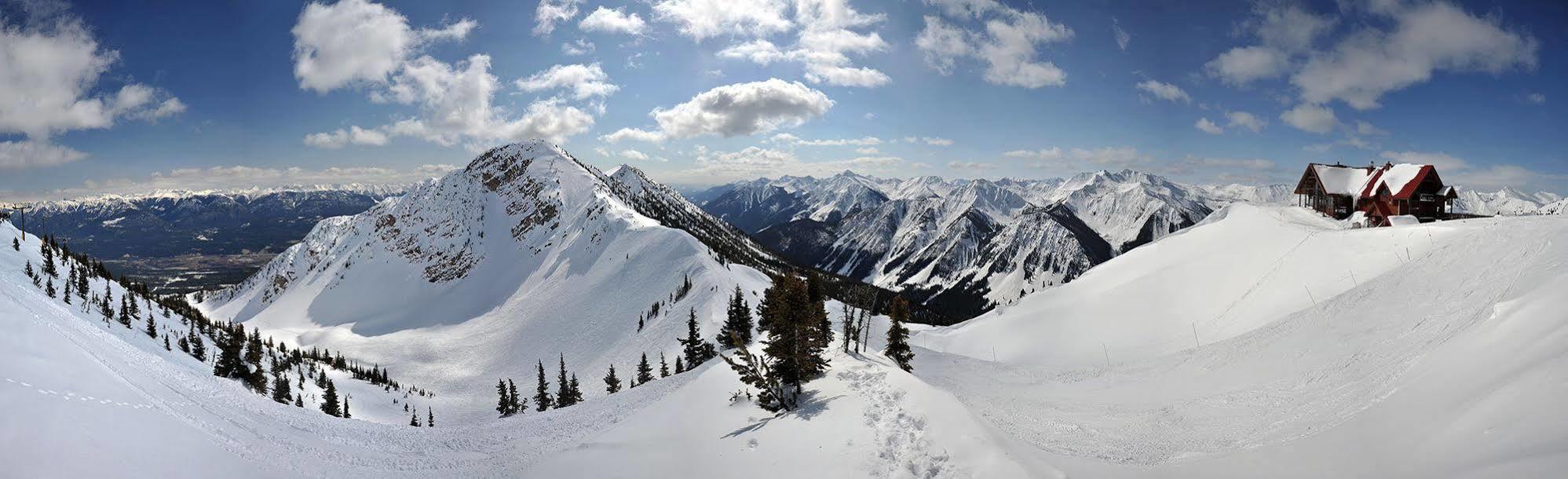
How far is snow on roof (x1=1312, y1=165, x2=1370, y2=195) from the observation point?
207ft

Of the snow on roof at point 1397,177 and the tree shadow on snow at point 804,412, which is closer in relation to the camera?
the tree shadow on snow at point 804,412

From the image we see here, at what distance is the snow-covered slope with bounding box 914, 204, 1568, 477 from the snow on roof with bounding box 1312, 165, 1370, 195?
685 inches

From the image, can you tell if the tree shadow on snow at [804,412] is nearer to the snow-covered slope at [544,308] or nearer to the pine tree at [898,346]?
the pine tree at [898,346]

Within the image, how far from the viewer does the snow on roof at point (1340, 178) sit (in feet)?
207

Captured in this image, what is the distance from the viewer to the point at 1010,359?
53094 millimetres

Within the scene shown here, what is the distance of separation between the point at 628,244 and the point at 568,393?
8081 cm

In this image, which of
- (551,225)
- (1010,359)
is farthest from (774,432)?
(551,225)

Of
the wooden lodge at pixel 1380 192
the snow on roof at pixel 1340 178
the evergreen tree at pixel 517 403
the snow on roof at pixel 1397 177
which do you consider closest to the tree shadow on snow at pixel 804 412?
the wooden lodge at pixel 1380 192

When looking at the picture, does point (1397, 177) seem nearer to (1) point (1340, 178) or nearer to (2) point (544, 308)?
(1) point (1340, 178)

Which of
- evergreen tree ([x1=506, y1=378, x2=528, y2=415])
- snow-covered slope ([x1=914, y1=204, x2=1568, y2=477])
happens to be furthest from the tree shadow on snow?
evergreen tree ([x1=506, y1=378, x2=528, y2=415])

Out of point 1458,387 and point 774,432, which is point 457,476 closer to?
point 774,432

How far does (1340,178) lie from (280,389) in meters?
122

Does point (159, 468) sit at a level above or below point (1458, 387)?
below

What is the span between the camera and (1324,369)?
71.4 ft
